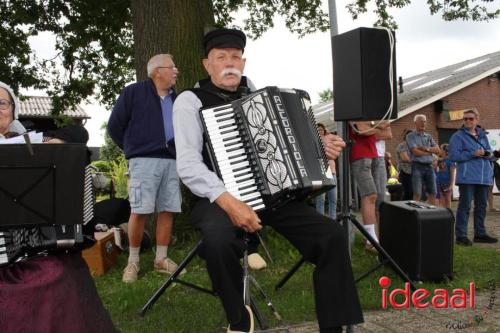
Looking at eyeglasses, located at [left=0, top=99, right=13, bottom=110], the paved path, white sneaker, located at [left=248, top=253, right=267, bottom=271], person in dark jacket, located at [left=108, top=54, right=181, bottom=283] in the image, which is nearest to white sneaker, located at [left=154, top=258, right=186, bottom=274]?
person in dark jacket, located at [left=108, top=54, right=181, bottom=283]

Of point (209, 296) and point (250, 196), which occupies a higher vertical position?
point (250, 196)

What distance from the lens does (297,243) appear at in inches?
120

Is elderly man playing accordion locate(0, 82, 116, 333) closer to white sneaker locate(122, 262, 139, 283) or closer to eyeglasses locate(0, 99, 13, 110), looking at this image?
eyeglasses locate(0, 99, 13, 110)

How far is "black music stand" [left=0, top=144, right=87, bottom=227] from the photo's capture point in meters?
2.24

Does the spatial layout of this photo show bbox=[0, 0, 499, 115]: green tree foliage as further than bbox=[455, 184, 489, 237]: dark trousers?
Yes

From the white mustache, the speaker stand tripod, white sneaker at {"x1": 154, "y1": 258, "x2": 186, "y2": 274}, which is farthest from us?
white sneaker at {"x1": 154, "y1": 258, "x2": 186, "y2": 274}

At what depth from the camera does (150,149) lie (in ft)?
14.6

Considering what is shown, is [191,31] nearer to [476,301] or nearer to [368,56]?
[368,56]

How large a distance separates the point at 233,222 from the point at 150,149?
6.28 ft

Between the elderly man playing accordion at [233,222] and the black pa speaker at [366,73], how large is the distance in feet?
2.32

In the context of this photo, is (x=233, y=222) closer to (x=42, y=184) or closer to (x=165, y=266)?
(x=42, y=184)

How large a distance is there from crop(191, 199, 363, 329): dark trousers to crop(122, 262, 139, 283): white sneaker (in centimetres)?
179

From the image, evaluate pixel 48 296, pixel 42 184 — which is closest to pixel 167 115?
pixel 42 184

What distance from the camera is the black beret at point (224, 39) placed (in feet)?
10.3
